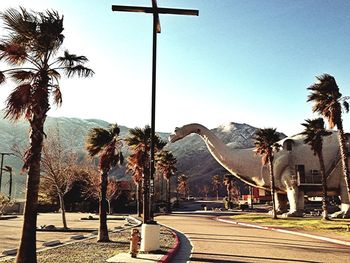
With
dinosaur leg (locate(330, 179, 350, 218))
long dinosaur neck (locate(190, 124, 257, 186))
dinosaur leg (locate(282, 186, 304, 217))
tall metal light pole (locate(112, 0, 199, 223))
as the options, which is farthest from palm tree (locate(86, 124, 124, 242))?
dinosaur leg (locate(330, 179, 350, 218))

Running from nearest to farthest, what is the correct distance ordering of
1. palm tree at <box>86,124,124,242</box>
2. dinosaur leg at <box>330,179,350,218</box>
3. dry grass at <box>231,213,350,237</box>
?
palm tree at <box>86,124,124,242</box>, dry grass at <box>231,213,350,237</box>, dinosaur leg at <box>330,179,350,218</box>

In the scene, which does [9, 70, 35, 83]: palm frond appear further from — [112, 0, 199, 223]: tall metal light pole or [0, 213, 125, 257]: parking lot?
[0, 213, 125, 257]: parking lot

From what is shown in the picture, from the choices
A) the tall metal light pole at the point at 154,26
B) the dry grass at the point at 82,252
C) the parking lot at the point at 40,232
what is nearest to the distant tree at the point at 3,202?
the parking lot at the point at 40,232

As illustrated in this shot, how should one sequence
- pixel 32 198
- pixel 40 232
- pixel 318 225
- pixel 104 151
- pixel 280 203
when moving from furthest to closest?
pixel 280 203 → pixel 318 225 → pixel 40 232 → pixel 104 151 → pixel 32 198

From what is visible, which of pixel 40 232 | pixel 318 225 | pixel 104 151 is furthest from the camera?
pixel 318 225

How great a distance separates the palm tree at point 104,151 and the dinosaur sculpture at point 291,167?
17.4 meters

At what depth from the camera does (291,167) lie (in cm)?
4203

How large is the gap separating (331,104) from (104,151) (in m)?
19.5

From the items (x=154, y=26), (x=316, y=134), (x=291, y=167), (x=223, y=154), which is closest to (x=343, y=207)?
(x=291, y=167)

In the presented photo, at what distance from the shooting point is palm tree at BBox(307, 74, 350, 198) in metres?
28.3

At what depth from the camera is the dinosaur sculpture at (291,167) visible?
3891cm

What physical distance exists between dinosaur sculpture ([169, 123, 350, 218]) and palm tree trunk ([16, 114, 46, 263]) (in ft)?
89.2

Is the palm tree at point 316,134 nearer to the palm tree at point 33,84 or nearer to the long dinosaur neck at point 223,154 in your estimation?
the long dinosaur neck at point 223,154

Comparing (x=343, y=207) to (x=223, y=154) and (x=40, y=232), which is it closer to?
(x=223, y=154)
